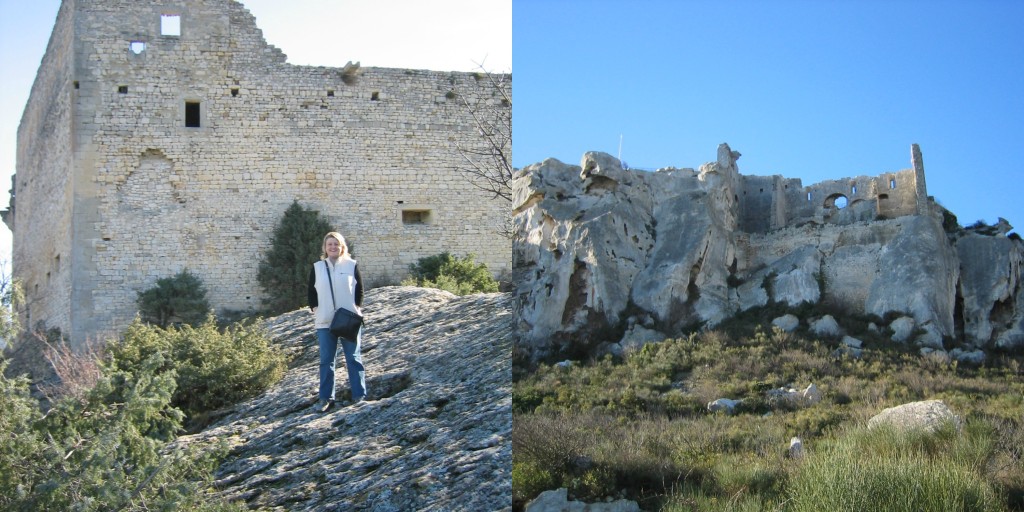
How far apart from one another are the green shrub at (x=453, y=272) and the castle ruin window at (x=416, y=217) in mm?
607

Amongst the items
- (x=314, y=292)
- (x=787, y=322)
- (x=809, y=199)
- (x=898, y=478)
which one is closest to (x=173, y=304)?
(x=787, y=322)

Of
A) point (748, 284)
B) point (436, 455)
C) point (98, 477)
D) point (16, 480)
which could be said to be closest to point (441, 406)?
point (436, 455)

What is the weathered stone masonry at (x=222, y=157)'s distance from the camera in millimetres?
14836

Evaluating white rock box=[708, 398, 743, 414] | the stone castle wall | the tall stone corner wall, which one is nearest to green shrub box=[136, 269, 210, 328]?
the tall stone corner wall

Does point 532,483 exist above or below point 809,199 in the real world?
below

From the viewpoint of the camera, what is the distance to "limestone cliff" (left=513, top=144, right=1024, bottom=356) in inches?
354

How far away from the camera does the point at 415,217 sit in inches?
615

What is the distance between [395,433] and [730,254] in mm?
16972

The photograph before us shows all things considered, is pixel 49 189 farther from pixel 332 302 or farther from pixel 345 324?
pixel 345 324

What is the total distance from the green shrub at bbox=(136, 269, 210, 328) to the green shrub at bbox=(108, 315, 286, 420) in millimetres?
5947

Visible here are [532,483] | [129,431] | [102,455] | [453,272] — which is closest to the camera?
[532,483]

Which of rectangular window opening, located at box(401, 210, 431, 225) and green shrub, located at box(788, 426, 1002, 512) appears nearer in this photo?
green shrub, located at box(788, 426, 1002, 512)

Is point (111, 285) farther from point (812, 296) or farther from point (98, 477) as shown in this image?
point (812, 296)

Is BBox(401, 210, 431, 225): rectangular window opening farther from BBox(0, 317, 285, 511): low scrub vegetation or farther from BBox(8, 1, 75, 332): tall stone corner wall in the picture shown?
BBox(0, 317, 285, 511): low scrub vegetation
